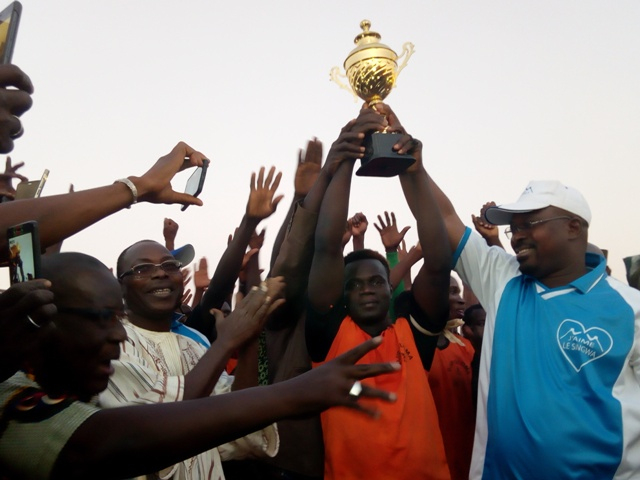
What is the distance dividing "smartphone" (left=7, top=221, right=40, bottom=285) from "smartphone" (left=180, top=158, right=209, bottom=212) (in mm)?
836

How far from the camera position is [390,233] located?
5.57m

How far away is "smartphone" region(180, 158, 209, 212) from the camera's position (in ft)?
6.99

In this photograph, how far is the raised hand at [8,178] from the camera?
2.70 m

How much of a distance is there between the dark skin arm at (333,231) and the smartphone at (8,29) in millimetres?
1725

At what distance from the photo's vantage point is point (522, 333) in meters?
2.87

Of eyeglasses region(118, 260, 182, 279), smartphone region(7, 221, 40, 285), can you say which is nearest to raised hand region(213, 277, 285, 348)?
smartphone region(7, 221, 40, 285)

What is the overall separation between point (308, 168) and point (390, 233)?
201cm

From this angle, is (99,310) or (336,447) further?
(336,447)

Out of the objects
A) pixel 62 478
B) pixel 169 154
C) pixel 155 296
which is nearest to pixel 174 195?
pixel 169 154

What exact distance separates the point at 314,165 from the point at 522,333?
1.72 m

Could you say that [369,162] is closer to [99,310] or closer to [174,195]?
[174,195]

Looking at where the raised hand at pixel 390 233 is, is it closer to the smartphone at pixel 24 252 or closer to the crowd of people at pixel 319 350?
the crowd of people at pixel 319 350

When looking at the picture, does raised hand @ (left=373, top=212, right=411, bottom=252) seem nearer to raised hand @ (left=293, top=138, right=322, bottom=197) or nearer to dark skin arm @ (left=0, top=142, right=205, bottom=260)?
raised hand @ (left=293, top=138, right=322, bottom=197)

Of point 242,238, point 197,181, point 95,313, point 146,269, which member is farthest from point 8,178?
point 95,313
